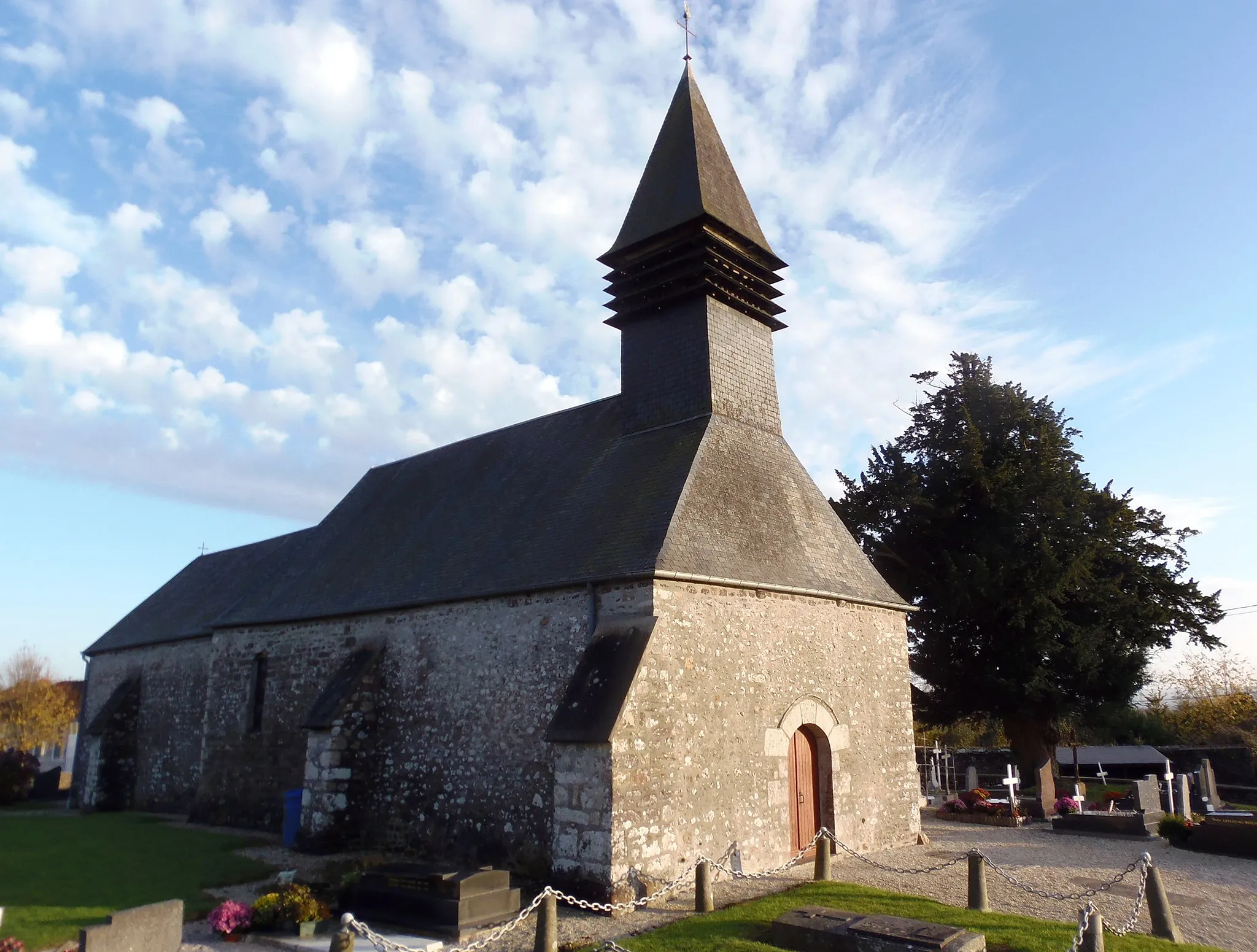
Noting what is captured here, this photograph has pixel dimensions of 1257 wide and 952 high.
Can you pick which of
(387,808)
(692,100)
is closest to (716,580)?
(387,808)

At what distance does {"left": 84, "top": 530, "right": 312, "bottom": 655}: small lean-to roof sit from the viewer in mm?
22750

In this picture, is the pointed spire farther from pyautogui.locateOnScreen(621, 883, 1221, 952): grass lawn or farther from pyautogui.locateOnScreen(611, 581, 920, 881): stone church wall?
pyautogui.locateOnScreen(621, 883, 1221, 952): grass lawn

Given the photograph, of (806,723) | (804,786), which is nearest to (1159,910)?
(806,723)

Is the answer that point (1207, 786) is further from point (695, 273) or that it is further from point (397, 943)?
point (397, 943)

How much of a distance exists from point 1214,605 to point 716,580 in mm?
17069

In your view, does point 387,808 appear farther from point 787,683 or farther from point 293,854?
point 787,683

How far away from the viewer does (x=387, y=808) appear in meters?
13.7

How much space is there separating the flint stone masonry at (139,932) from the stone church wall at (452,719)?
470cm

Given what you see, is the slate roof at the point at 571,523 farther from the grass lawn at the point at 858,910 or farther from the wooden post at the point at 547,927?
the wooden post at the point at 547,927

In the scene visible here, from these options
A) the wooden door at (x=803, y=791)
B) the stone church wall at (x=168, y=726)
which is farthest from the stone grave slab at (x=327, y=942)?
the stone church wall at (x=168, y=726)

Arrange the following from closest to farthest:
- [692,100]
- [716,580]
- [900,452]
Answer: [716,580], [692,100], [900,452]

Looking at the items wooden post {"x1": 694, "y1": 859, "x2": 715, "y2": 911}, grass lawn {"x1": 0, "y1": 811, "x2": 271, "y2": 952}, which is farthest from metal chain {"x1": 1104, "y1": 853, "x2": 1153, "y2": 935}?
grass lawn {"x1": 0, "y1": 811, "x2": 271, "y2": 952}

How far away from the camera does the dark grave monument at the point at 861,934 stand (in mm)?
7145

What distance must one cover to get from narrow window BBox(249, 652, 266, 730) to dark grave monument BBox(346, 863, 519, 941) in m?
8.57
